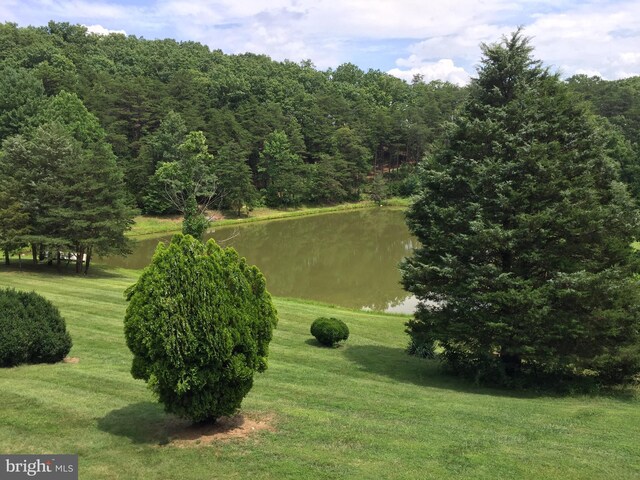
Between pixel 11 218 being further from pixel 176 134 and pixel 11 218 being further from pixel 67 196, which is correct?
pixel 176 134

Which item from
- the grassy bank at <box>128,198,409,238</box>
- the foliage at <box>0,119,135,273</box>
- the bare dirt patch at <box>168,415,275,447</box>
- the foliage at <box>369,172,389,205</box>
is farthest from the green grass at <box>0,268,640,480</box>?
the foliage at <box>369,172,389,205</box>

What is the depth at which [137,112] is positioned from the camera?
2721 inches

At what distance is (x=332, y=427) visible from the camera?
813 cm

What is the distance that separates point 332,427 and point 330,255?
36478 mm

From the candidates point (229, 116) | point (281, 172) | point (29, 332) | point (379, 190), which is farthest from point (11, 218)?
point (379, 190)

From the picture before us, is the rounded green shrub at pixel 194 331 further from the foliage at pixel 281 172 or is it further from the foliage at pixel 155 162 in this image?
the foliage at pixel 281 172

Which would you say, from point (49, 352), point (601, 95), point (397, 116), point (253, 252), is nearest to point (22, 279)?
point (49, 352)

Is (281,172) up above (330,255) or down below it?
above

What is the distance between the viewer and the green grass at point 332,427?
668cm

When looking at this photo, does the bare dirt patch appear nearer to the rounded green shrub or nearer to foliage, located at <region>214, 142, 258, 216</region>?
Result: the rounded green shrub

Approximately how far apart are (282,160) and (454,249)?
58578mm

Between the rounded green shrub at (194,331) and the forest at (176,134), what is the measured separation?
22.4m

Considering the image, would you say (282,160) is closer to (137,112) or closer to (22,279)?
(137,112)

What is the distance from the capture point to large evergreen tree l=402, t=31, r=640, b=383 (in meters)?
12.8
